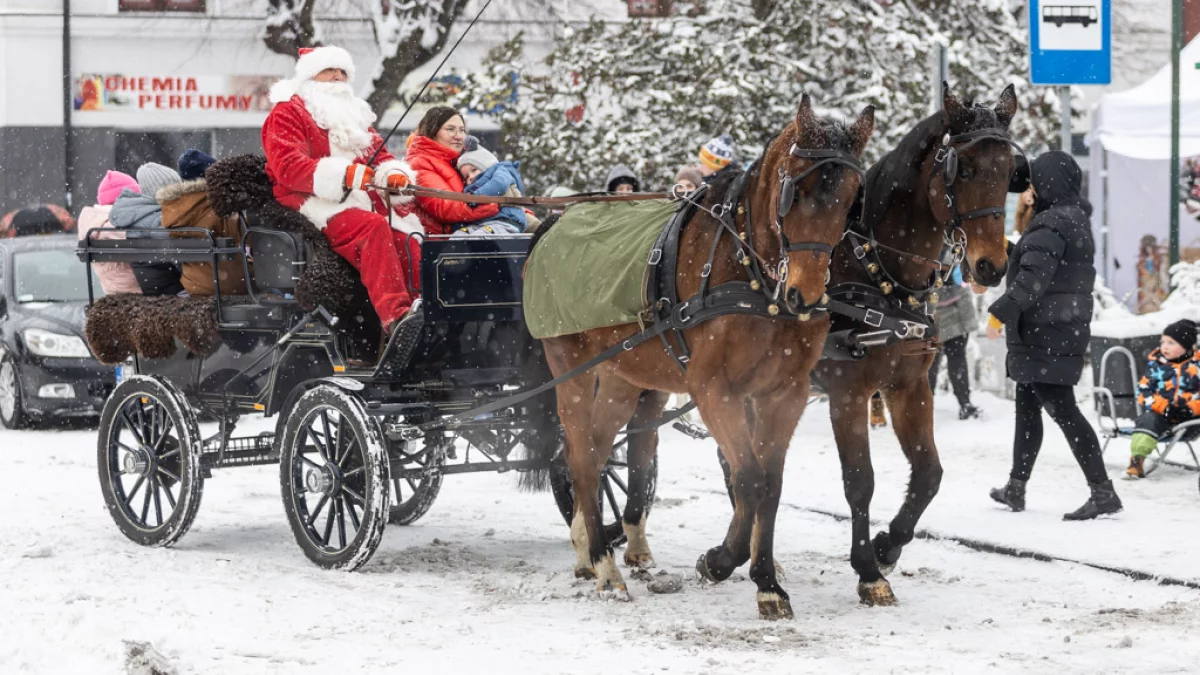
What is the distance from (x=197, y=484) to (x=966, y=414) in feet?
24.5

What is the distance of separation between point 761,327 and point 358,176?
91.2 inches

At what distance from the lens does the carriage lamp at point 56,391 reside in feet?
45.0

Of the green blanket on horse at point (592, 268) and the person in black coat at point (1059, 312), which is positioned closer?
the green blanket on horse at point (592, 268)

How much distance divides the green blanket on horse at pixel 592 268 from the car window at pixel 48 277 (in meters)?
8.26

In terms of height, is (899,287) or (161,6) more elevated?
(161,6)

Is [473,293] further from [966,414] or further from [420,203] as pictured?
[966,414]

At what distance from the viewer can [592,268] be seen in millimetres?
6824

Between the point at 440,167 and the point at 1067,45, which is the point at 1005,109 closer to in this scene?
the point at 440,167

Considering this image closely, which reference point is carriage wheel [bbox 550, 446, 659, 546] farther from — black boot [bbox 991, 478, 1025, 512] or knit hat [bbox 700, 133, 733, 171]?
knit hat [bbox 700, 133, 733, 171]

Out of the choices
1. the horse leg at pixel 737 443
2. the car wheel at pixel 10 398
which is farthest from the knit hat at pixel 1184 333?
the car wheel at pixel 10 398

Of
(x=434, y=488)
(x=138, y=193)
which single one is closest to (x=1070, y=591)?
(x=434, y=488)

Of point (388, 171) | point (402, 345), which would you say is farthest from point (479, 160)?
point (402, 345)

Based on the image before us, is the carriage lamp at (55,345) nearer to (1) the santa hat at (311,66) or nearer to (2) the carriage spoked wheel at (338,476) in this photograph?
(1) the santa hat at (311,66)

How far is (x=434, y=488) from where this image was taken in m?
8.64
